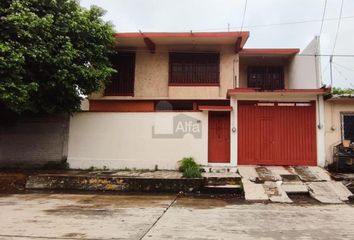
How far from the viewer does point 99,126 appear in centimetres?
1406

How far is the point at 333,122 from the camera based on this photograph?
1338 cm

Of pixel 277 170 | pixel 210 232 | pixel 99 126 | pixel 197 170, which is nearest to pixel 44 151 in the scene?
pixel 99 126

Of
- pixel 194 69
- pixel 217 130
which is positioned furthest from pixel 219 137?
pixel 194 69

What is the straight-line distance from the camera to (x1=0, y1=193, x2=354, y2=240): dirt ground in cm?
595

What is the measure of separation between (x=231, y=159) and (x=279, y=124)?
229 cm

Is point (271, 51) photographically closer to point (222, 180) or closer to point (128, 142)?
point (222, 180)

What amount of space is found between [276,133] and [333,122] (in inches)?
83.2

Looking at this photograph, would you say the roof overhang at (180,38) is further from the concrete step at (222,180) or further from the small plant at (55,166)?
the concrete step at (222,180)

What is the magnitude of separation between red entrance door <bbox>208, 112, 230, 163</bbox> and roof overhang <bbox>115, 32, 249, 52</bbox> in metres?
3.49

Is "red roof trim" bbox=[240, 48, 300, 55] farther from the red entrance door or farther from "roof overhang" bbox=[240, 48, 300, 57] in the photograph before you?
the red entrance door

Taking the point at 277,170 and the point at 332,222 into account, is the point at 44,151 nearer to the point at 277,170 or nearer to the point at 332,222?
the point at 277,170

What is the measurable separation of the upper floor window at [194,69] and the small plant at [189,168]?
14.1 ft

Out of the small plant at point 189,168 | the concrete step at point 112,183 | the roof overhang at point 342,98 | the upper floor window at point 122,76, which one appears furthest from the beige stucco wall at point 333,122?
the upper floor window at point 122,76

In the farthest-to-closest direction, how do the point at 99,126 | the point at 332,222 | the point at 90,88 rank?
the point at 99,126 < the point at 90,88 < the point at 332,222
